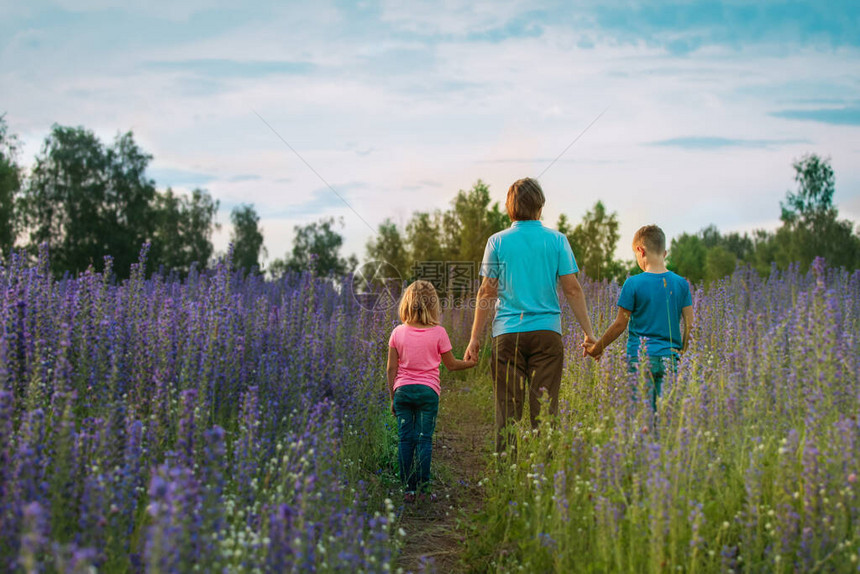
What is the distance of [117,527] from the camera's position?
2.68m

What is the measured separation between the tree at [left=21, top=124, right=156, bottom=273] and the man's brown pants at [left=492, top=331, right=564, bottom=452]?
110 ft

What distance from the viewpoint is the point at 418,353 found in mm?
4707

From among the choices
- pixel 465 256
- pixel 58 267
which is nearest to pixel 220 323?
pixel 465 256

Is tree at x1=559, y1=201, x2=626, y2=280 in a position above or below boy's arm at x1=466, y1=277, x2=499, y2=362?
above

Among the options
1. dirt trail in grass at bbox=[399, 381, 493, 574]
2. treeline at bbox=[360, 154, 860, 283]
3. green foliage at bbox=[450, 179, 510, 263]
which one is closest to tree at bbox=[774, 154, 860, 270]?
treeline at bbox=[360, 154, 860, 283]

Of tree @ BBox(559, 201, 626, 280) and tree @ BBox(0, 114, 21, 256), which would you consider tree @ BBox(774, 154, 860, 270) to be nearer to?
tree @ BBox(559, 201, 626, 280)

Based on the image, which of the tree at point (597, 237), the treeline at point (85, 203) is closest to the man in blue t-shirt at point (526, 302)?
the tree at point (597, 237)

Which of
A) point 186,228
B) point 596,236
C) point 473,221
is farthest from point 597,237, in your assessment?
point 186,228

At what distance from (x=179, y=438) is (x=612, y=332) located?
3.12 m

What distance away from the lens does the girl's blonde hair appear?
188 inches

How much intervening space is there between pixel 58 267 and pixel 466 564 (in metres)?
35.0

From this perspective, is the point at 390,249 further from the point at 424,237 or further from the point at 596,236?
the point at 596,236

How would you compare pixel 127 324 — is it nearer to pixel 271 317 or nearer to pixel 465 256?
pixel 271 317

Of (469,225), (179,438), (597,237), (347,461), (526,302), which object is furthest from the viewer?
(597,237)
